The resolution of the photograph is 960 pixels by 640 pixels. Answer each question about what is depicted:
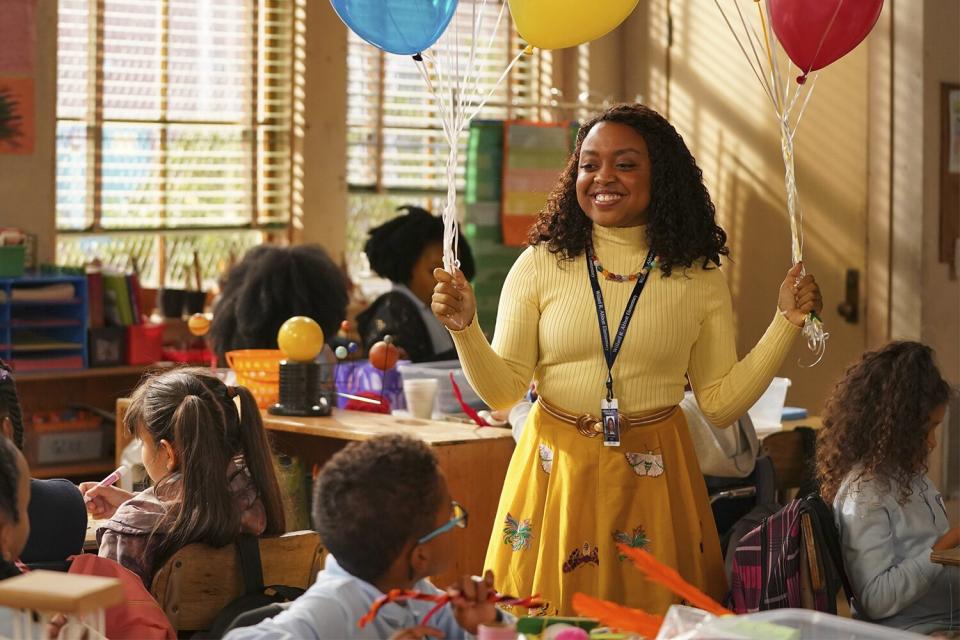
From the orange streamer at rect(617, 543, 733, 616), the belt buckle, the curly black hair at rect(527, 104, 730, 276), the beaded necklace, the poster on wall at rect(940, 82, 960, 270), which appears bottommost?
the orange streamer at rect(617, 543, 733, 616)

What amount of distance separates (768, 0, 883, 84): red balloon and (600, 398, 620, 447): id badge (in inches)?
32.2

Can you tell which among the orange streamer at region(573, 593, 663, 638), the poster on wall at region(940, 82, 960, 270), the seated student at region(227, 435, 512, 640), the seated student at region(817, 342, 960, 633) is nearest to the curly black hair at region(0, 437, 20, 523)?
the seated student at region(227, 435, 512, 640)

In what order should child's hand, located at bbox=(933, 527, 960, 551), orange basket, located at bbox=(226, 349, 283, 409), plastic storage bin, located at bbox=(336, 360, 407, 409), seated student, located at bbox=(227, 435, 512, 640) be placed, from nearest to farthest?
seated student, located at bbox=(227, 435, 512, 640) < child's hand, located at bbox=(933, 527, 960, 551) < orange basket, located at bbox=(226, 349, 283, 409) < plastic storage bin, located at bbox=(336, 360, 407, 409)

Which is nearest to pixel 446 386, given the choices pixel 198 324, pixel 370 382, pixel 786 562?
pixel 370 382

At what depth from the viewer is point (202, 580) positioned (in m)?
2.49

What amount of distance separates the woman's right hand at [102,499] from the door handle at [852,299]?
12.2ft

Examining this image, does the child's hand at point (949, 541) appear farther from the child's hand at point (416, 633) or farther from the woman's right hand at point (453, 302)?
the child's hand at point (416, 633)

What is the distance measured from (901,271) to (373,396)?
252 cm

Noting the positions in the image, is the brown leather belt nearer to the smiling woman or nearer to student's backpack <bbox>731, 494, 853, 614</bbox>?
the smiling woman

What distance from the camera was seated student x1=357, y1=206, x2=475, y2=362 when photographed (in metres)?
5.00

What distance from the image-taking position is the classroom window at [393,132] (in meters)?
6.64

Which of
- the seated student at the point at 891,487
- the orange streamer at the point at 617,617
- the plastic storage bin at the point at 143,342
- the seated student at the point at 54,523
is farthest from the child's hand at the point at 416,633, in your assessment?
the plastic storage bin at the point at 143,342

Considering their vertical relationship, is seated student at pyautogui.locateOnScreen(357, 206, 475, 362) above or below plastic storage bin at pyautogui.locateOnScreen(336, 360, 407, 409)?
above

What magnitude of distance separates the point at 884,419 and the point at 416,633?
58.3 inches
